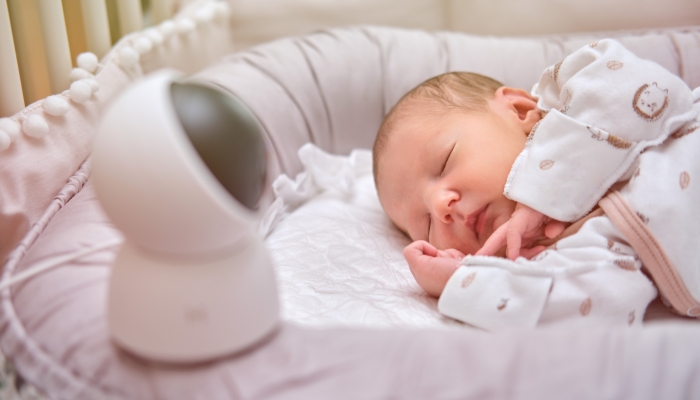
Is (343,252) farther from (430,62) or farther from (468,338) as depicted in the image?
(430,62)

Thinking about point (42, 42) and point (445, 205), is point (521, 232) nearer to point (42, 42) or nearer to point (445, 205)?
point (445, 205)

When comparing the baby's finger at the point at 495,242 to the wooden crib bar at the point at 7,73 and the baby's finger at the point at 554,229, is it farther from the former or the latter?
the wooden crib bar at the point at 7,73

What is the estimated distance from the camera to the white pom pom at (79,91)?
1039 millimetres

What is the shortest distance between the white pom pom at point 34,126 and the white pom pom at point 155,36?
42cm

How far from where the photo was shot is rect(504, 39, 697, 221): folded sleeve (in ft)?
2.93

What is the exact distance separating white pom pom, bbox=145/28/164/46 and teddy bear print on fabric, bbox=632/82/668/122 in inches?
37.9

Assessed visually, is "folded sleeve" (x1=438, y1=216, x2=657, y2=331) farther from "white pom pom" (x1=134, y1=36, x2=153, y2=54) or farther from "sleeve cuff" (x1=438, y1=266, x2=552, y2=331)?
"white pom pom" (x1=134, y1=36, x2=153, y2=54)

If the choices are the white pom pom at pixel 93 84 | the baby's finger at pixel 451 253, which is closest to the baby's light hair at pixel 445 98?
the baby's finger at pixel 451 253

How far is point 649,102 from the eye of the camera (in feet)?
2.95

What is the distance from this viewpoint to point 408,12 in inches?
69.6

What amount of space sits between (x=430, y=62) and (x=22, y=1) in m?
0.87

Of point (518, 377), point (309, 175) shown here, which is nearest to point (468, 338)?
point (518, 377)

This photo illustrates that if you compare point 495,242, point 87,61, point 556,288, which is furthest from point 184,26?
point 556,288

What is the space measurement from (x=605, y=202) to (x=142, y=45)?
3.10 feet
